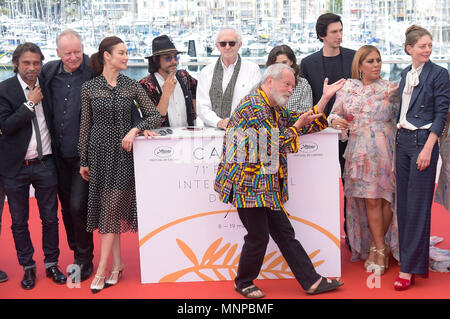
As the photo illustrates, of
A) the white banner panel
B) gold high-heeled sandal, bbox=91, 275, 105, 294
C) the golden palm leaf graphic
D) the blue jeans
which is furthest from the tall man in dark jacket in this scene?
the golden palm leaf graphic

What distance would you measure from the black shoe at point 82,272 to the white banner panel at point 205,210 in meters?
0.43

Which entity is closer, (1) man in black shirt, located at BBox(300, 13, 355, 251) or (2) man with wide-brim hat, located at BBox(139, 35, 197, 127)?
(2) man with wide-brim hat, located at BBox(139, 35, 197, 127)

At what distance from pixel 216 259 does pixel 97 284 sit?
760 mm

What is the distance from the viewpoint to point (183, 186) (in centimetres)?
366

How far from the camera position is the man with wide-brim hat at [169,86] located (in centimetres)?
386

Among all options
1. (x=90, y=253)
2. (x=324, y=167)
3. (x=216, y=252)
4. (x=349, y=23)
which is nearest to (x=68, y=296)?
(x=90, y=253)

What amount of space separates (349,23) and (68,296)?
4.91 m

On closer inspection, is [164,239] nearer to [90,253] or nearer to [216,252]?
[216,252]

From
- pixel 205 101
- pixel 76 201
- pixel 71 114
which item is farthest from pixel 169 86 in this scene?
pixel 76 201

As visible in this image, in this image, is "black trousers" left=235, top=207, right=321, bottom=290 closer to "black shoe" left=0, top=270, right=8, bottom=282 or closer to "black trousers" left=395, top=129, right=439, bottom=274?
"black trousers" left=395, top=129, right=439, bottom=274

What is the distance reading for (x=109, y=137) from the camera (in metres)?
3.58

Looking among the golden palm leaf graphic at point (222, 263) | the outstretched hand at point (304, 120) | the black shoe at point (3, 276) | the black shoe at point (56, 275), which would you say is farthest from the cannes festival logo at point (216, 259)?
the black shoe at point (3, 276)

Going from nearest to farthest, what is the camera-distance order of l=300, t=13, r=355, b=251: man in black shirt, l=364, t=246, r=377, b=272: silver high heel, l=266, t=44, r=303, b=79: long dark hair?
l=364, t=246, r=377, b=272: silver high heel
l=266, t=44, r=303, b=79: long dark hair
l=300, t=13, r=355, b=251: man in black shirt

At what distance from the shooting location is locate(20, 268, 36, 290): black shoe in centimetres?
378
